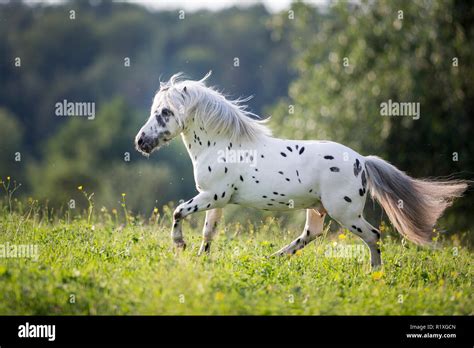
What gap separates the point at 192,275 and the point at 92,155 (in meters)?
46.5

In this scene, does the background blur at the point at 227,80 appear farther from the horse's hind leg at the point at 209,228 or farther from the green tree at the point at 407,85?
the horse's hind leg at the point at 209,228

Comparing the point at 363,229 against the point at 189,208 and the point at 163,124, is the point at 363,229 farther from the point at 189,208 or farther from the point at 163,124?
the point at 163,124

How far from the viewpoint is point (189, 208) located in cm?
818

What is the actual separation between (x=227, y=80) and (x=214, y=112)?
160ft

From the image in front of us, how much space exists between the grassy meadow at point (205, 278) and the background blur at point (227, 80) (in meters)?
1.79

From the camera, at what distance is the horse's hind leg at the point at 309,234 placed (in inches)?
351

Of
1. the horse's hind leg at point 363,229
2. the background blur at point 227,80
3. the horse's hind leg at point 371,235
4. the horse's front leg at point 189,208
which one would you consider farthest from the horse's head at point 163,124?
the horse's hind leg at point 371,235

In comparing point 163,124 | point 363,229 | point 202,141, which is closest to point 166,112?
point 163,124

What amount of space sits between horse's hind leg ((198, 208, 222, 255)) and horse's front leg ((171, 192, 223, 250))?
1.23ft

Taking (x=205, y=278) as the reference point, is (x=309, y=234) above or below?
above

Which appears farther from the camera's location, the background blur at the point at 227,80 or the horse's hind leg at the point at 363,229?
the background blur at the point at 227,80

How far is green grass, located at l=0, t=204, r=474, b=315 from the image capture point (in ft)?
21.6
